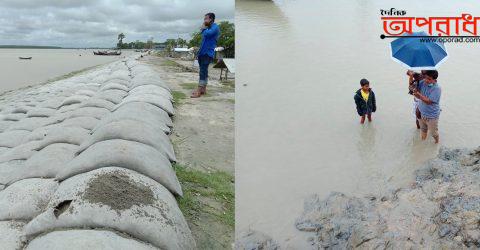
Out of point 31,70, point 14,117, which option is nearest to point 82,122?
point 14,117

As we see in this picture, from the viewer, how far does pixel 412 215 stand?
2273mm

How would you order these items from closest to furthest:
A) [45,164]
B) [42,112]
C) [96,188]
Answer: [96,188] < [45,164] < [42,112]

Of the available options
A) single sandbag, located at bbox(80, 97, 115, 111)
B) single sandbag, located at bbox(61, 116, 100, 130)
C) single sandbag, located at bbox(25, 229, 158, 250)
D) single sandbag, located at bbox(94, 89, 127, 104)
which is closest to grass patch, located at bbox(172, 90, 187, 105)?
single sandbag, located at bbox(94, 89, 127, 104)

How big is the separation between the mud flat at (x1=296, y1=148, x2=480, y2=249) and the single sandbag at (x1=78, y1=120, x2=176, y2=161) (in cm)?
103

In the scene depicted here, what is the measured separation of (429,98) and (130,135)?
2436 mm

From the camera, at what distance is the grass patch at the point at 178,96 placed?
475cm

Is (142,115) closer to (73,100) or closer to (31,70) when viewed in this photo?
(73,100)

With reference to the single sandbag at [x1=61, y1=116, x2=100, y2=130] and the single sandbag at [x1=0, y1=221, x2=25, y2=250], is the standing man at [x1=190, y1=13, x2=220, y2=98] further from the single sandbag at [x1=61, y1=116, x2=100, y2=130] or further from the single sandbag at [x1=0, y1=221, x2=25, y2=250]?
the single sandbag at [x1=0, y1=221, x2=25, y2=250]

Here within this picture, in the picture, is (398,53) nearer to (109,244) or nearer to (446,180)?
(446,180)

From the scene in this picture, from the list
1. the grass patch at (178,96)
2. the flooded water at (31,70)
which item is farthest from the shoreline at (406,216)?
the flooded water at (31,70)

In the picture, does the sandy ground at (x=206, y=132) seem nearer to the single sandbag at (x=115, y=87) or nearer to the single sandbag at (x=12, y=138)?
the single sandbag at (x=115, y=87)

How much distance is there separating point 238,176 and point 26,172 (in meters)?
1.40

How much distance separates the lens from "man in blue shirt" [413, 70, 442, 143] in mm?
3510

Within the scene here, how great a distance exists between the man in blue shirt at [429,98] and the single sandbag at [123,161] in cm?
225
